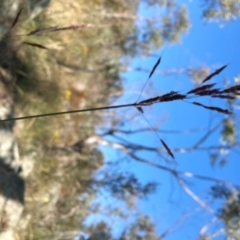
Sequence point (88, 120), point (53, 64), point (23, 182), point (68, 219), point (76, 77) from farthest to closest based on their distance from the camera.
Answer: point (88, 120), point (76, 77), point (68, 219), point (53, 64), point (23, 182)

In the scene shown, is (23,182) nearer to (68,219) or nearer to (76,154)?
(68,219)

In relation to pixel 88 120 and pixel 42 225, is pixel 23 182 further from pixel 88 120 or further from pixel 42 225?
pixel 88 120

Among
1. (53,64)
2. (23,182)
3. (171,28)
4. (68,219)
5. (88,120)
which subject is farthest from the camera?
(171,28)

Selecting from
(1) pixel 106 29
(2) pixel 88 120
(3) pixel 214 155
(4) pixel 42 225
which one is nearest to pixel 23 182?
(4) pixel 42 225

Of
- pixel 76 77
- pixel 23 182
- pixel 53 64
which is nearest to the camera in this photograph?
pixel 23 182

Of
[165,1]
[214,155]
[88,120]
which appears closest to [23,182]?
[88,120]

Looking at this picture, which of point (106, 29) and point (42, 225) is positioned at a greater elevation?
point (106, 29)

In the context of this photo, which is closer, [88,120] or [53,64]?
[53,64]

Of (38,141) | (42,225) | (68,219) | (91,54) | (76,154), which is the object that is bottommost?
(42,225)

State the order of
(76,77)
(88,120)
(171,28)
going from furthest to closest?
1. (171,28)
2. (88,120)
3. (76,77)
